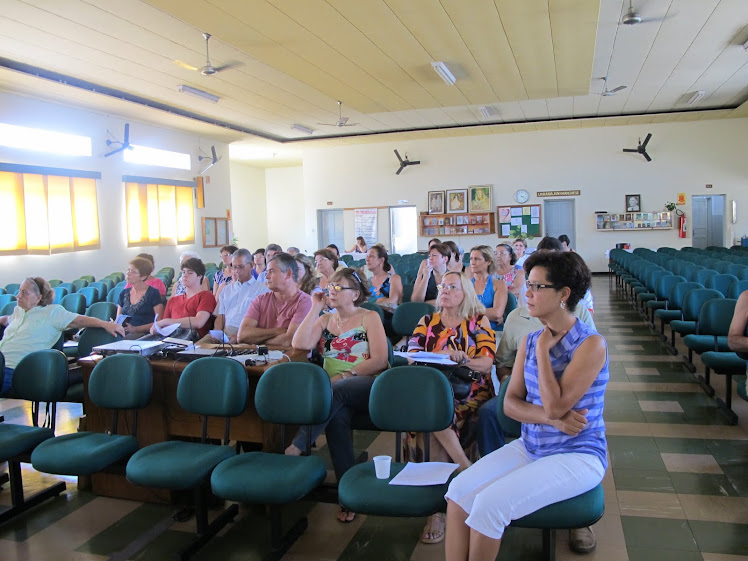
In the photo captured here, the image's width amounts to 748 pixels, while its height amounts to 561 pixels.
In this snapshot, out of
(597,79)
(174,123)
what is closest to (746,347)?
(597,79)

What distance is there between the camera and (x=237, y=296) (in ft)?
16.1

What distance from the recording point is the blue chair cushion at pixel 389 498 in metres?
2.25

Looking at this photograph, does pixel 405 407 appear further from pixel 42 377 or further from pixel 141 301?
pixel 141 301

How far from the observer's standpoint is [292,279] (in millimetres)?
4090

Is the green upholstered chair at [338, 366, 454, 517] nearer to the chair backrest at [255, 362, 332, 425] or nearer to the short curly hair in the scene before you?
the chair backrest at [255, 362, 332, 425]

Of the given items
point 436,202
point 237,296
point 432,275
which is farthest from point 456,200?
point 237,296

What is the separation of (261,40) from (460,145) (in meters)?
9.76

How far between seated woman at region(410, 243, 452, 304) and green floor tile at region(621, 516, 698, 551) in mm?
3095

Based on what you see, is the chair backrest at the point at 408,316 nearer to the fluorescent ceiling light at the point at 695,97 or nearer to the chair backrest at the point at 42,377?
the chair backrest at the point at 42,377

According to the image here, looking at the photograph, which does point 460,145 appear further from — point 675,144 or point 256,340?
point 256,340

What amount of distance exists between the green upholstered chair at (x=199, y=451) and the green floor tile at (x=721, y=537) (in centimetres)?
224

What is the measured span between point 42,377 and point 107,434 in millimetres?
684

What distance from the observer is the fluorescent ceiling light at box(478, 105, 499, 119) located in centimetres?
1200

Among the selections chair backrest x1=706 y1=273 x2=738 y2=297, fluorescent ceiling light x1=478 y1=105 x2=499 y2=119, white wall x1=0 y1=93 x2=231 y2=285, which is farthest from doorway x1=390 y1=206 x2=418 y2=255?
chair backrest x1=706 y1=273 x2=738 y2=297
